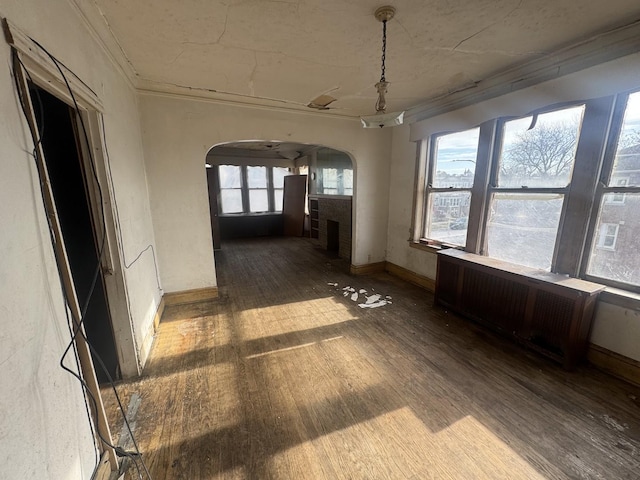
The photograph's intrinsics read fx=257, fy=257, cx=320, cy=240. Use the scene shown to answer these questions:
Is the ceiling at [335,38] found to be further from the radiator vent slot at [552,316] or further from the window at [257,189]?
the window at [257,189]

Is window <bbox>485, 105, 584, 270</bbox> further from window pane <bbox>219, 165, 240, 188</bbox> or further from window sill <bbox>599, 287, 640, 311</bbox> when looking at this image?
window pane <bbox>219, 165, 240, 188</bbox>

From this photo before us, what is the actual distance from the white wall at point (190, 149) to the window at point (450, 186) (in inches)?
55.0

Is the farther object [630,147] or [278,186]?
[278,186]

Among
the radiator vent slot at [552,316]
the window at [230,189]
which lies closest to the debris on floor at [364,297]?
the radiator vent slot at [552,316]

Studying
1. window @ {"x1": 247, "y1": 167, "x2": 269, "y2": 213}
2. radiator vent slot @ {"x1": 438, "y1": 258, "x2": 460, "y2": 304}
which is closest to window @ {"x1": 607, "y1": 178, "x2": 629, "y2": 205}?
radiator vent slot @ {"x1": 438, "y1": 258, "x2": 460, "y2": 304}

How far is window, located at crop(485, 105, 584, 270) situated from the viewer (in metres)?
2.26

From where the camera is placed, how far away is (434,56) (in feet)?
7.01

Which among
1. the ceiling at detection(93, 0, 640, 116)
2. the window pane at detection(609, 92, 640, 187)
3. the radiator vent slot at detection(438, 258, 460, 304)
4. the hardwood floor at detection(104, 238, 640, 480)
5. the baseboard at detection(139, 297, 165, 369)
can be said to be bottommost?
the hardwood floor at detection(104, 238, 640, 480)

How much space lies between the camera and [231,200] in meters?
7.68

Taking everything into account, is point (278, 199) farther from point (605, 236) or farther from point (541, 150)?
point (605, 236)

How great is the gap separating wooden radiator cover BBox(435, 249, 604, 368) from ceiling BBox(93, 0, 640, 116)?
1851 millimetres

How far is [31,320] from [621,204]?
348 centimetres

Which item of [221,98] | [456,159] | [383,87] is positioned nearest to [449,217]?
[456,159]

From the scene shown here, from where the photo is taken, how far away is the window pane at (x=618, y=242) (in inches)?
74.7
